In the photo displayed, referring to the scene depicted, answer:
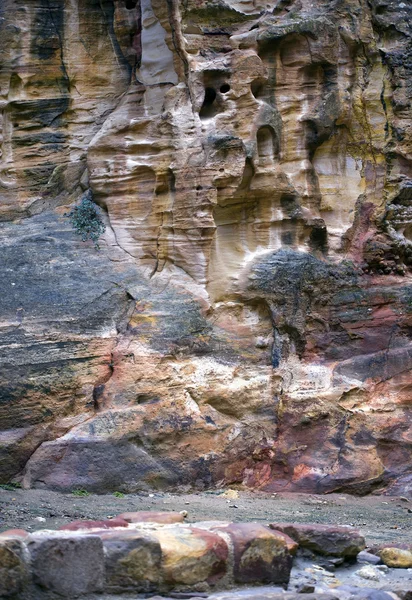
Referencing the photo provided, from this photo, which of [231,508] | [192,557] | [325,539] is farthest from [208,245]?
[192,557]

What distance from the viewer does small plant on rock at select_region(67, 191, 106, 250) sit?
12602 millimetres

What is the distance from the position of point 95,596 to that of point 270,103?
7967mm

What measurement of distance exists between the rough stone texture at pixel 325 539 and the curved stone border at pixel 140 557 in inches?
7.6

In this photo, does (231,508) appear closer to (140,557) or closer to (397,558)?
(397,558)

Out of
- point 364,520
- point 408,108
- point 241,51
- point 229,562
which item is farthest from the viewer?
point 408,108

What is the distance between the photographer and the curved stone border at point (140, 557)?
703 centimetres

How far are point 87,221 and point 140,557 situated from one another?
616 centimetres

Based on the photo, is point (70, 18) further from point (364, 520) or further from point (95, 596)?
point (95, 596)

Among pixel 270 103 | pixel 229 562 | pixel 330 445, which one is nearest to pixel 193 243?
pixel 270 103

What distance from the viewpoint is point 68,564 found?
7113 mm

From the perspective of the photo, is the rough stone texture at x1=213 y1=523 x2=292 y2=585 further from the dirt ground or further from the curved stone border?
the dirt ground

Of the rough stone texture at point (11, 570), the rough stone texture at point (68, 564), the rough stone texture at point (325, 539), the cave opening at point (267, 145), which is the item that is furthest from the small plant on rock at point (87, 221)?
the rough stone texture at point (11, 570)

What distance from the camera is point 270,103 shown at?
13.1 meters

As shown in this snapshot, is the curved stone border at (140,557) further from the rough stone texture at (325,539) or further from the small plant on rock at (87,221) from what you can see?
the small plant on rock at (87,221)
